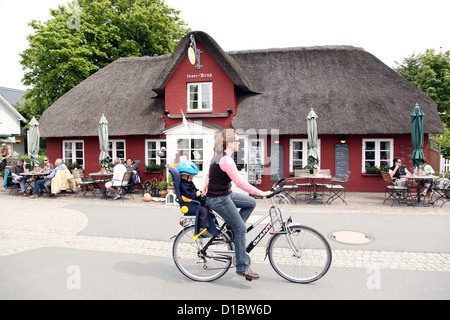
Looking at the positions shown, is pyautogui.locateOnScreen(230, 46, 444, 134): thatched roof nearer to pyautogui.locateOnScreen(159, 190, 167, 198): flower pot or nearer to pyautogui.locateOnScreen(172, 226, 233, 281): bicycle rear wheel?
pyautogui.locateOnScreen(159, 190, 167, 198): flower pot

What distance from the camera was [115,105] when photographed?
15.9 meters

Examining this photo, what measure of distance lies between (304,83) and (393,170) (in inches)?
232

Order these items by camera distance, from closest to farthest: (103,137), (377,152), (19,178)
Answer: (19,178) → (103,137) → (377,152)

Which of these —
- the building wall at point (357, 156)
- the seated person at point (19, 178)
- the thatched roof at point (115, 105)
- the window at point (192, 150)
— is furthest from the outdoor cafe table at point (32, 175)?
the building wall at point (357, 156)

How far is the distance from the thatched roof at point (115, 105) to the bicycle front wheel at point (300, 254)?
10.9m

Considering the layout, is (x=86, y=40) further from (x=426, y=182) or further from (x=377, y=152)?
(x=426, y=182)

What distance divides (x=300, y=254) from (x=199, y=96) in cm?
1126

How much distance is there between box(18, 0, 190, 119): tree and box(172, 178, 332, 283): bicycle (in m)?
20.0

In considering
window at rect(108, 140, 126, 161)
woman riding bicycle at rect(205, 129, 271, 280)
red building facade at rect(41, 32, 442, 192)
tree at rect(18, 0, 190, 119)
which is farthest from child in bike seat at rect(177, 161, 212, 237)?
tree at rect(18, 0, 190, 119)

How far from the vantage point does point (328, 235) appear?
6543 mm

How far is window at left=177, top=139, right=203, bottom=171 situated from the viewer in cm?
1322

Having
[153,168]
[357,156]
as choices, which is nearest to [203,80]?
[153,168]

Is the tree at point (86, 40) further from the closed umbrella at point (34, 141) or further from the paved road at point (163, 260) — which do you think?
the paved road at point (163, 260)
